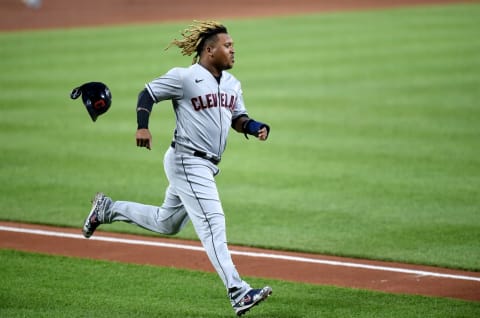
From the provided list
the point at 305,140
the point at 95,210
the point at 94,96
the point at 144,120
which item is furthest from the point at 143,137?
the point at 305,140

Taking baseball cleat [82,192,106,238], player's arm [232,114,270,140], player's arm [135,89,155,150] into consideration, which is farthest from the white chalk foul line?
player's arm [135,89,155,150]

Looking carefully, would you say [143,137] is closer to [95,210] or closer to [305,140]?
[95,210]

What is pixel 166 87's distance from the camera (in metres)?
6.89

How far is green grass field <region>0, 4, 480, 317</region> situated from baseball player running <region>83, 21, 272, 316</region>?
0.61m

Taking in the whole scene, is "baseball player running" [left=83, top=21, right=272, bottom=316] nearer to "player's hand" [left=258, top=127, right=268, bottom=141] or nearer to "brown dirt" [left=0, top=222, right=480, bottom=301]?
"player's hand" [left=258, top=127, right=268, bottom=141]

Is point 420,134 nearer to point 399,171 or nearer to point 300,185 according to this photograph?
point 399,171

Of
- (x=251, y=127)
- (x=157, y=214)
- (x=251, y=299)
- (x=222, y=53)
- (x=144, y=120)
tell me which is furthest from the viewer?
(x=157, y=214)

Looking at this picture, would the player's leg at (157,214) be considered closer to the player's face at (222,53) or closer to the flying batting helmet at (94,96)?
the flying batting helmet at (94,96)

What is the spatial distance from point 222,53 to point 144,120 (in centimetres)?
82

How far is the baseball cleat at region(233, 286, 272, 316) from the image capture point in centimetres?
649

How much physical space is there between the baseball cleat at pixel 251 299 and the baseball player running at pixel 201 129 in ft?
0.12

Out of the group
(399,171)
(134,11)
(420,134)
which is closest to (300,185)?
(399,171)

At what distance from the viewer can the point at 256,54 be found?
2112 cm

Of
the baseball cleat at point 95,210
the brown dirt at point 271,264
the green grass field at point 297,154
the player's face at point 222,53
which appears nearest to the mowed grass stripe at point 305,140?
the green grass field at point 297,154
